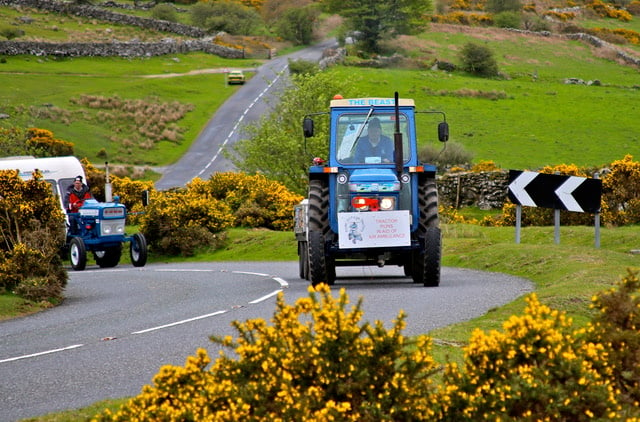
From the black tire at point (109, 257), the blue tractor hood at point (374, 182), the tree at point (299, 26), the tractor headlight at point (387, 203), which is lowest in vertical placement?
the black tire at point (109, 257)

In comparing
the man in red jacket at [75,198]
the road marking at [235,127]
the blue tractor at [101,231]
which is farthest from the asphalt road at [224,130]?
the blue tractor at [101,231]

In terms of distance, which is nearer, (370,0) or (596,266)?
(596,266)

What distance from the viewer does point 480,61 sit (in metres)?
85.1

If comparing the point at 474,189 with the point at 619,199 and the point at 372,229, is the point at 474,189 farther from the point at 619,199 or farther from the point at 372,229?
the point at 372,229

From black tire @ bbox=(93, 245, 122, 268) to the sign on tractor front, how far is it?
42.2 ft

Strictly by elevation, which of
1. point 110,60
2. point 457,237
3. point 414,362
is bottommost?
point 457,237

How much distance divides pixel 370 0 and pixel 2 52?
34.8 metres

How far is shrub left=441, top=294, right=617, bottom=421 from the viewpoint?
5793mm

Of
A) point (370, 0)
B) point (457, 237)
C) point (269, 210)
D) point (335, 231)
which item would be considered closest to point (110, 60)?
point (370, 0)

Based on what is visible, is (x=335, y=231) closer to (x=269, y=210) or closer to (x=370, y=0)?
(x=269, y=210)

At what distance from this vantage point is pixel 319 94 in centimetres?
4619

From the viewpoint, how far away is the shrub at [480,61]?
85062 millimetres

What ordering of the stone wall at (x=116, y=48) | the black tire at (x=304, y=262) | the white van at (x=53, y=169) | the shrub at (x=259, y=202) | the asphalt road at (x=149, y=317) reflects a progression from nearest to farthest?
the asphalt road at (x=149, y=317) → the black tire at (x=304, y=262) → the white van at (x=53, y=169) → the shrub at (x=259, y=202) → the stone wall at (x=116, y=48)

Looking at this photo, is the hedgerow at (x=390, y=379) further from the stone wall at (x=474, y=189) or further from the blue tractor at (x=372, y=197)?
the stone wall at (x=474, y=189)
